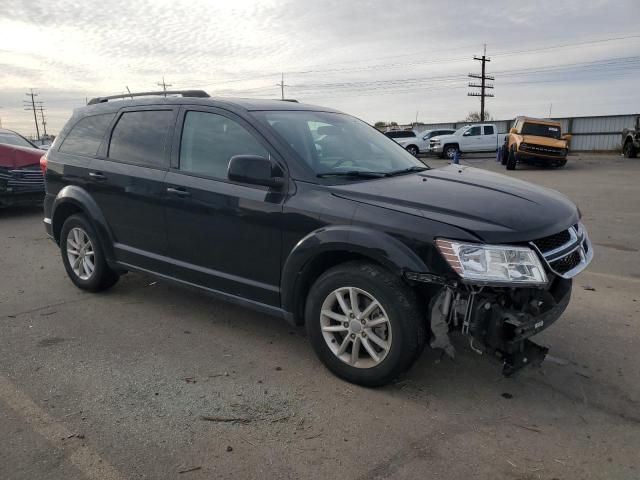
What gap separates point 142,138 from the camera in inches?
177

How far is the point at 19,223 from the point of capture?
9.41 m

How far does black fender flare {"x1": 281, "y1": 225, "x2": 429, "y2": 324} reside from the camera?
9.78 feet

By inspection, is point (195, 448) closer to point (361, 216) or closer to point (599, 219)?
point (361, 216)

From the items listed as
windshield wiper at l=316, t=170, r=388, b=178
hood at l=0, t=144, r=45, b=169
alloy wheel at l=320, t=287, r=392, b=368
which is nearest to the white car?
hood at l=0, t=144, r=45, b=169

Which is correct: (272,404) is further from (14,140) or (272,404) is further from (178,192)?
(14,140)

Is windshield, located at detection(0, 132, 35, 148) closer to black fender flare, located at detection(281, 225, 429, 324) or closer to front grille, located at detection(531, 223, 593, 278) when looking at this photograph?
black fender flare, located at detection(281, 225, 429, 324)

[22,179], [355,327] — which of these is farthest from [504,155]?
[355,327]

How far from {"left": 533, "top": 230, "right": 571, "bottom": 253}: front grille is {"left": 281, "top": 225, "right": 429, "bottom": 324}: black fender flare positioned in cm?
68

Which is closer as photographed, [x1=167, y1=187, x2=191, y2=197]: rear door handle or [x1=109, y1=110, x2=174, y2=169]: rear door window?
[x1=167, y1=187, x2=191, y2=197]: rear door handle

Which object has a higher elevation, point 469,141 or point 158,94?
point 158,94

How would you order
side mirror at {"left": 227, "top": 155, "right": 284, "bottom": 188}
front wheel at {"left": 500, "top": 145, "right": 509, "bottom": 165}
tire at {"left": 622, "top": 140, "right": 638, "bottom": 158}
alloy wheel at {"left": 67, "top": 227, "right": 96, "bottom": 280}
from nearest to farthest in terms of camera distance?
side mirror at {"left": 227, "top": 155, "right": 284, "bottom": 188} → alloy wheel at {"left": 67, "top": 227, "right": 96, "bottom": 280} → front wheel at {"left": 500, "top": 145, "right": 509, "bottom": 165} → tire at {"left": 622, "top": 140, "right": 638, "bottom": 158}

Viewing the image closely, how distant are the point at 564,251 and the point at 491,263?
625 mm

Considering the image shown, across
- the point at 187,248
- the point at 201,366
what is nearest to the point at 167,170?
the point at 187,248

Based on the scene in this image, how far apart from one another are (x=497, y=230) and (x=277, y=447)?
5.37ft
